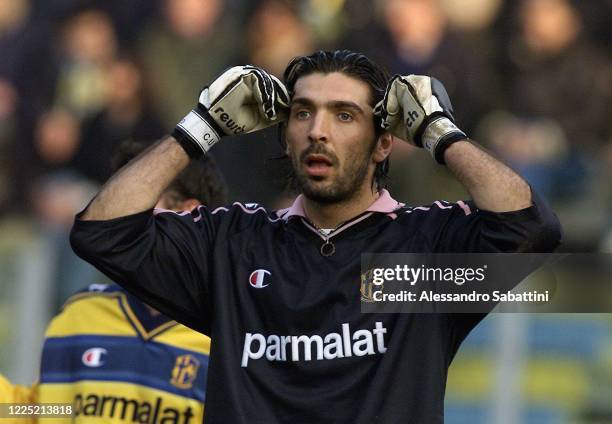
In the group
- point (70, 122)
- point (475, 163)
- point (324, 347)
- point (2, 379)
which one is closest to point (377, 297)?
point (324, 347)

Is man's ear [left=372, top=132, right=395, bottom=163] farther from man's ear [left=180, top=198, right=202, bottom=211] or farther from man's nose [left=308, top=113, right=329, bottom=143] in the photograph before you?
man's ear [left=180, top=198, right=202, bottom=211]

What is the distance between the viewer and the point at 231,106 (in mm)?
4227

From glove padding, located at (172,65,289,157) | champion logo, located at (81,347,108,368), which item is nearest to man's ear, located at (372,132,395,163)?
glove padding, located at (172,65,289,157)

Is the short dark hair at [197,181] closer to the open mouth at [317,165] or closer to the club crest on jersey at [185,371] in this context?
the club crest on jersey at [185,371]

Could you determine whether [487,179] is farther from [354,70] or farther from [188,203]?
[188,203]

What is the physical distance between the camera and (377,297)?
13.2ft

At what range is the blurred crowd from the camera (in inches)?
331

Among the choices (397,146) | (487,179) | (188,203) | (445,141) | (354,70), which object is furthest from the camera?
(397,146)

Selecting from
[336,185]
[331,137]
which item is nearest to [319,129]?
[331,137]

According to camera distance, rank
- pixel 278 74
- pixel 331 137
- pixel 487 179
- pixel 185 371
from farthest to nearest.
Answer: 1. pixel 278 74
2. pixel 185 371
3. pixel 331 137
4. pixel 487 179

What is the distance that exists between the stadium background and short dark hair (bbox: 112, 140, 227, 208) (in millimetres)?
2418

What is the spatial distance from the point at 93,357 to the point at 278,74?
4.24m

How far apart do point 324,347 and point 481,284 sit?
1.80ft

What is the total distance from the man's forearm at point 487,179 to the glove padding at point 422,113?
0.05m
